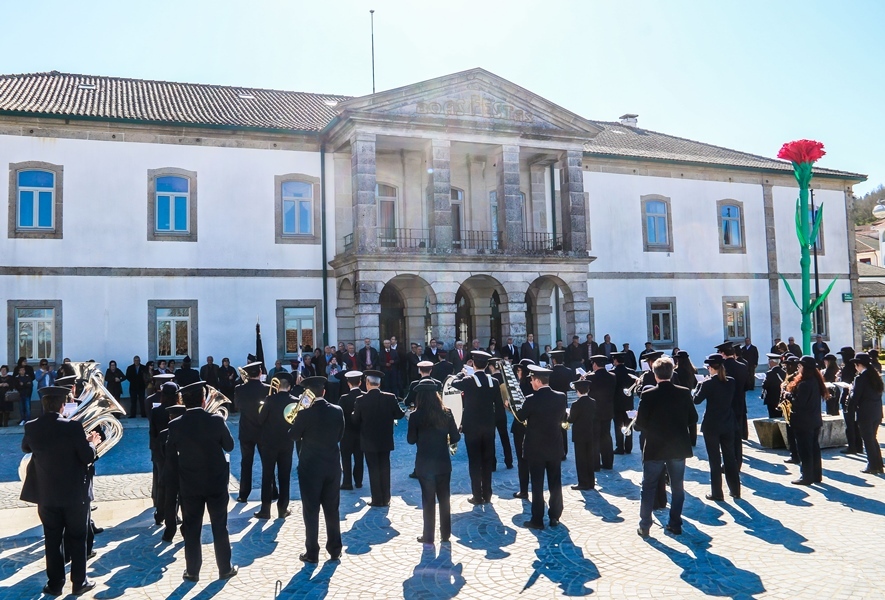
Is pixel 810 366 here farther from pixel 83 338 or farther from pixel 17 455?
pixel 83 338

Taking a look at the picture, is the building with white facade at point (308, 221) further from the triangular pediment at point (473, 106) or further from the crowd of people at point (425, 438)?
the crowd of people at point (425, 438)

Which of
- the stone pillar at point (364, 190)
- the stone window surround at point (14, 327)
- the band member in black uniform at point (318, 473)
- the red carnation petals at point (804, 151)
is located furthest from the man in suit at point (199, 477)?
the red carnation petals at point (804, 151)

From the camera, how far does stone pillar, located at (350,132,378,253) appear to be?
2042 cm

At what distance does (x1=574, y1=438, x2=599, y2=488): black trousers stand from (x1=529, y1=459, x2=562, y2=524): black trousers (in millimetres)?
1681

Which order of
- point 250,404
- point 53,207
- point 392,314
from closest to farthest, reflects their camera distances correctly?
point 250,404 < point 53,207 < point 392,314

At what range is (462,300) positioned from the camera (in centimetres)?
2495

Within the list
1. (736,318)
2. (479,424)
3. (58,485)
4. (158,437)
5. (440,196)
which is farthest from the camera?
(736,318)

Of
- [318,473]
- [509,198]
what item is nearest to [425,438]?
[318,473]

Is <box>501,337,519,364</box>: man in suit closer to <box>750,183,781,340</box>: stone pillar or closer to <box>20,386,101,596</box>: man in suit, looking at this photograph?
<box>750,183,781,340</box>: stone pillar

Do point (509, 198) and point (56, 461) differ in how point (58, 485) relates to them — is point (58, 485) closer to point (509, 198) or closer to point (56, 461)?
point (56, 461)

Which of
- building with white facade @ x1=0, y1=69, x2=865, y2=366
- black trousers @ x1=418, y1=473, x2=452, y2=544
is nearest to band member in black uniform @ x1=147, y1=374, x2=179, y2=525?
black trousers @ x1=418, y1=473, x2=452, y2=544

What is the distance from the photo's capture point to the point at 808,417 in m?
9.76

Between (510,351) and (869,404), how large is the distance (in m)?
11.2

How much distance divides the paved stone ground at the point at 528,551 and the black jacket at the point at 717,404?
Result: 0.91 meters
